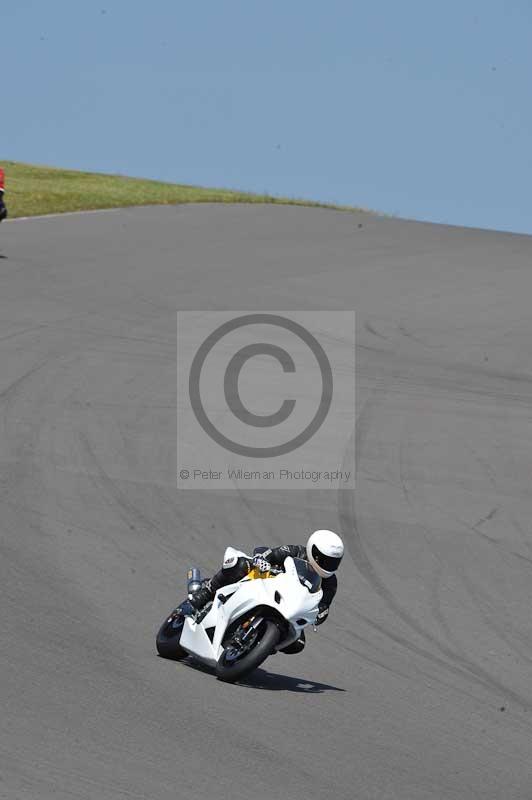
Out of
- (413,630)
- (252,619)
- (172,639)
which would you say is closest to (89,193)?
(413,630)

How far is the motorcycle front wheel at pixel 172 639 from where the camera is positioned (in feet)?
29.0

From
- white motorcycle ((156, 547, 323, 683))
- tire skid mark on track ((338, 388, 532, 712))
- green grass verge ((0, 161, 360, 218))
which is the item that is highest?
green grass verge ((0, 161, 360, 218))

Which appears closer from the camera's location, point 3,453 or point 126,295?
point 3,453

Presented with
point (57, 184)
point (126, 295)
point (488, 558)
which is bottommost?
point (488, 558)

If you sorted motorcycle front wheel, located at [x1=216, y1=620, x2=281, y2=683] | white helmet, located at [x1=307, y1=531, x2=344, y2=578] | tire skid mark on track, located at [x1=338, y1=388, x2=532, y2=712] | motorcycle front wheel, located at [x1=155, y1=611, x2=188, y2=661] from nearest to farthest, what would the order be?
motorcycle front wheel, located at [x1=216, y1=620, x2=281, y2=683], white helmet, located at [x1=307, y1=531, x2=344, y2=578], motorcycle front wheel, located at [x1=155, y1=611, x2=188, y2=661], tire skid mark on track, located at [x1=338, y1=388, x2=532, y2=712]

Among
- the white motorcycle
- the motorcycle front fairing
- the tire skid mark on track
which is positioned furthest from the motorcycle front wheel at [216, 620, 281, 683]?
the tire skid mark on track

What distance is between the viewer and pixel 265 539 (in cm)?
1234

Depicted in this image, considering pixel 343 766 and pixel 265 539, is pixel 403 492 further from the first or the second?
pixel 343 766

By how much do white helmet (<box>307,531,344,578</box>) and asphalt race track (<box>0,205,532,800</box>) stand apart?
2.80 feet

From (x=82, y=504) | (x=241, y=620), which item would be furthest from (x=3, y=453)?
(x=241, y=620)

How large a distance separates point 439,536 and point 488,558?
72cm

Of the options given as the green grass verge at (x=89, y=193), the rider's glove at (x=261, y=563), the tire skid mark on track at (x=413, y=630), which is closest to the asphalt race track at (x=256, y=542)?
the tire skid mark on track at (x=413, y=630)

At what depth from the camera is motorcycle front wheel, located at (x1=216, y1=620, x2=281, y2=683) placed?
8164 millimetres

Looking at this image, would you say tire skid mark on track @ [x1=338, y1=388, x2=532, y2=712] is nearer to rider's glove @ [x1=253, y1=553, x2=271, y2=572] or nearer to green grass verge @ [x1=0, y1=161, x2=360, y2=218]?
rider's glove @ [x1=253, y1=553, x2=271, y2=572]
